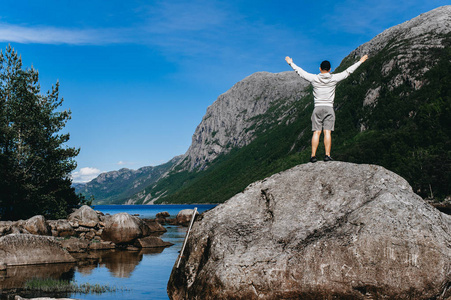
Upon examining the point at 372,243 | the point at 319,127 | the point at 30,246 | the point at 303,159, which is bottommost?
the point at 30,246

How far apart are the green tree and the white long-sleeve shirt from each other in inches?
1280

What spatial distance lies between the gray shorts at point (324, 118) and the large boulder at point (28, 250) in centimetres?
1775


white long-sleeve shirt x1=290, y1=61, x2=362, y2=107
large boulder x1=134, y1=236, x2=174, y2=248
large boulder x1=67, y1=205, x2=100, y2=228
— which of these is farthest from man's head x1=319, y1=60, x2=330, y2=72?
large boulder x1=67, y1=205, x2=100, y2=228

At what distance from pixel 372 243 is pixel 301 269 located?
1.60 metres

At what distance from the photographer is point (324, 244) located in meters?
8.05

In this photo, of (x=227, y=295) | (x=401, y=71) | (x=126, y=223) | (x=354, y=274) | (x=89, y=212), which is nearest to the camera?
(x=354, y=274)

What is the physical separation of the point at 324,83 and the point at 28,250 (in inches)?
737

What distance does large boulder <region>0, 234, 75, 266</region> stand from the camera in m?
19.9

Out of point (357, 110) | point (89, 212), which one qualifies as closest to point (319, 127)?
point (89, 212)

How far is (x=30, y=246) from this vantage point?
20.9 metres

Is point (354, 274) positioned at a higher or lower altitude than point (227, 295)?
higher

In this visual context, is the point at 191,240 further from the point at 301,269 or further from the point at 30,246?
the point at 30,246

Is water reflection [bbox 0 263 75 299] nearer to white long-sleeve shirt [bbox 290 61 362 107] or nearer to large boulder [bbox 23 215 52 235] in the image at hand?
large boulder [bbox 23 215 52 235]

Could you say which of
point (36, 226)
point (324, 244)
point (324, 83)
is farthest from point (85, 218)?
point (324, 244)
